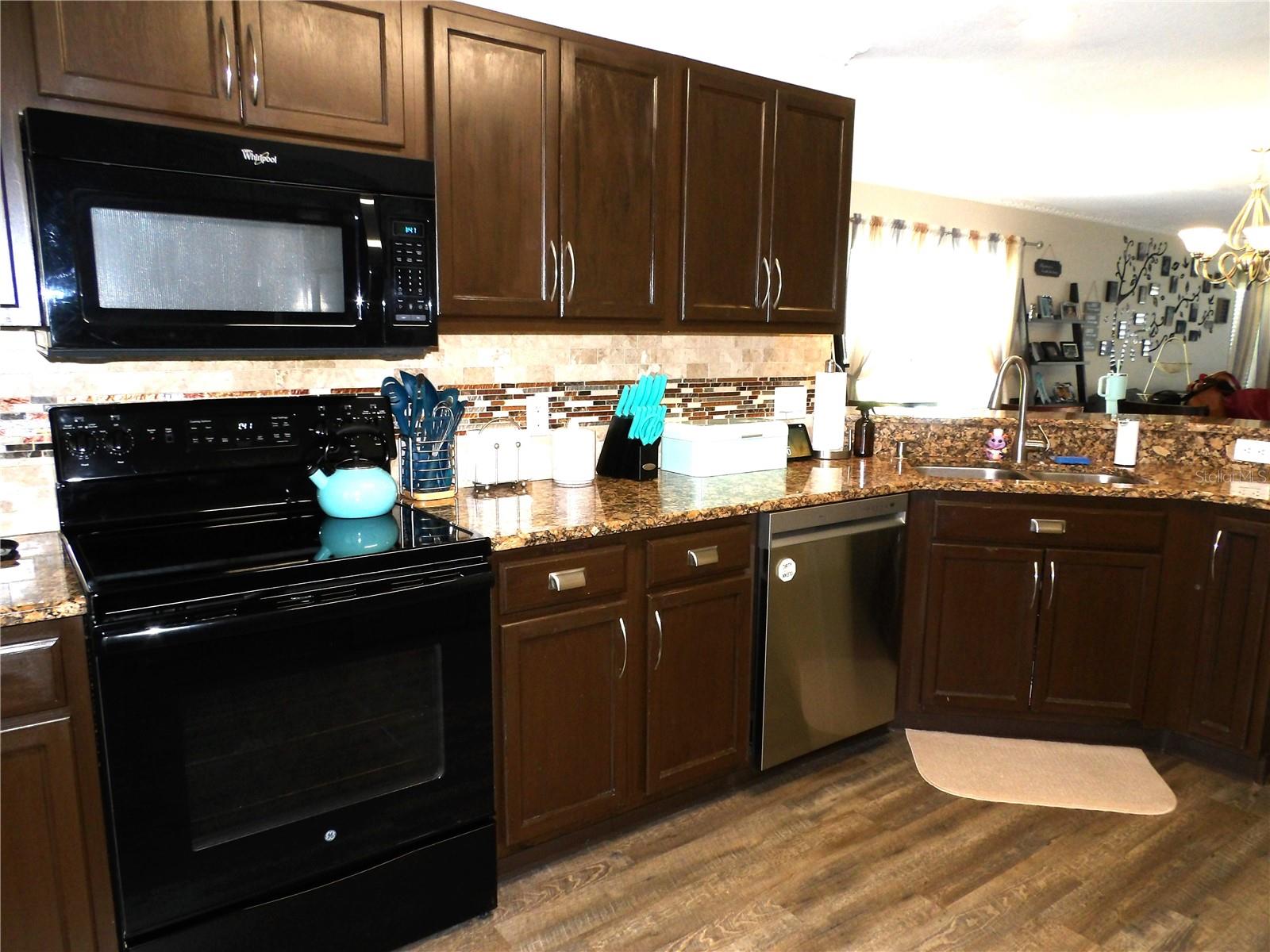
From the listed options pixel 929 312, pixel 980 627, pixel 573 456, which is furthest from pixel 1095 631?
pixel 929 312

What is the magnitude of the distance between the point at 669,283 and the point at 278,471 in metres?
1.25

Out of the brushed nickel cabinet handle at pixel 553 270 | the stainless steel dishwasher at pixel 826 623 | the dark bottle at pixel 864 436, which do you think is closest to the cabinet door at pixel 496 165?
the brushed nickel cabinet handle at pixel 553 270

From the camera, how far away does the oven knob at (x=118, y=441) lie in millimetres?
1923

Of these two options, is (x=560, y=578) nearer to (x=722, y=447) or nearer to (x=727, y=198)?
(x=722, y=447)

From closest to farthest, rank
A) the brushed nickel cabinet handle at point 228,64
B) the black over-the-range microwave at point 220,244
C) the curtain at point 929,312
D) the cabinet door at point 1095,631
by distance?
the black over-the-range microwave at point 220,244 < the brushed nickel cabinet handle at point 228,64 < the cabinet door at point 1095,631 < the curtain at point 929,312

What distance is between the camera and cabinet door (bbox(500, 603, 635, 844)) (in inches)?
78.9

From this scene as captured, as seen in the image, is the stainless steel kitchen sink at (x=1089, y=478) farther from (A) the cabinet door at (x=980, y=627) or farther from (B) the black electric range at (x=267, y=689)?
(B) the black electric range at (x=267, y=689)

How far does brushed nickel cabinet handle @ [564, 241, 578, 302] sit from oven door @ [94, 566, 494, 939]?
90cm

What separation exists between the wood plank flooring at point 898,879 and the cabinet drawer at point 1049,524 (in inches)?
31.7

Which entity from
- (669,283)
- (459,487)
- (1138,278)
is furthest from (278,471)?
(1138,278)

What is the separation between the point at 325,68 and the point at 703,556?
151 cm

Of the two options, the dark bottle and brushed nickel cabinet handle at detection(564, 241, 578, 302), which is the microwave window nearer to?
brushed nickel cabinet handle at detection(564, 241, 578, 302)

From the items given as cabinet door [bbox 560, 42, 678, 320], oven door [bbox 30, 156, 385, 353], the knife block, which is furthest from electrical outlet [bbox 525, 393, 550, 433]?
oven door [bbox 30, 156, 385, 353]

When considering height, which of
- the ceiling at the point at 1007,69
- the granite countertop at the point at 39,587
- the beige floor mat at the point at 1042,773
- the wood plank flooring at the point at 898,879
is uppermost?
the ceiling at the point at 1007,69
